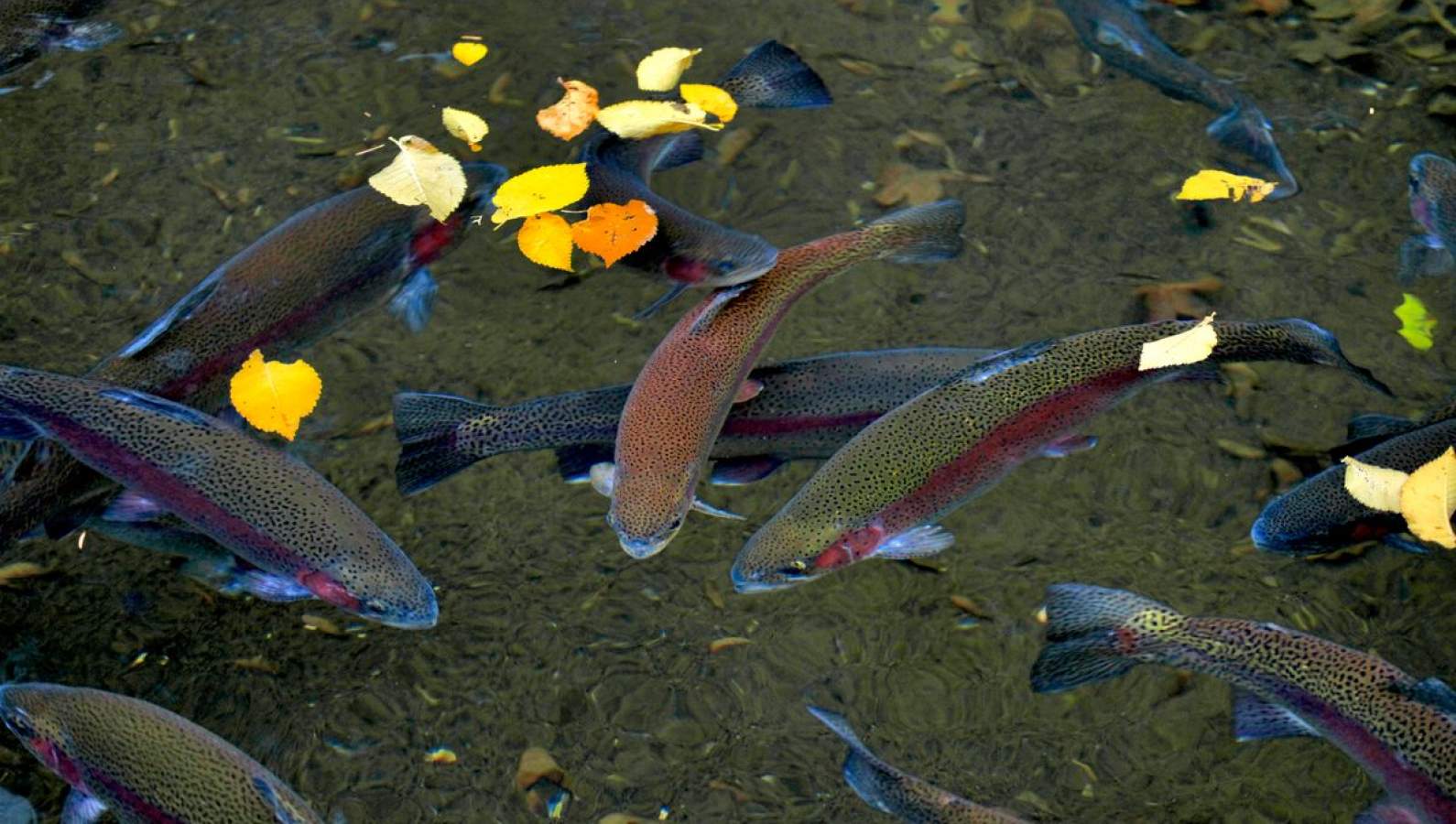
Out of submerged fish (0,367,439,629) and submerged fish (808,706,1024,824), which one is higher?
submerged fish (0,367,439,629)

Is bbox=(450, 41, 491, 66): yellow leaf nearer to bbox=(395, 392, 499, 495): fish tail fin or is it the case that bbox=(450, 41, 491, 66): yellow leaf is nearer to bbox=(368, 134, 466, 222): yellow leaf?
bbox=(368, 134, 466, 222): yellow leaf

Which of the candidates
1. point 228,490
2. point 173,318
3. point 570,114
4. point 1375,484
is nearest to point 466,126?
point 570,114

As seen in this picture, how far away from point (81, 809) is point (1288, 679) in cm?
274

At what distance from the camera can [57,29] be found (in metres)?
4.43

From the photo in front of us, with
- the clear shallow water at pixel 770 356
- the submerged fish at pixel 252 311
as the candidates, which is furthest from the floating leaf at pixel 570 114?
the submerged fish at pixel 252 311

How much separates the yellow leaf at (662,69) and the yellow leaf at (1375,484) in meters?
2.31

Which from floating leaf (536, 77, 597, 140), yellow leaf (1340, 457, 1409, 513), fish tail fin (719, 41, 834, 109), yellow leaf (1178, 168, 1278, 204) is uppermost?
fish tail fin (719, 41, 834, 109)

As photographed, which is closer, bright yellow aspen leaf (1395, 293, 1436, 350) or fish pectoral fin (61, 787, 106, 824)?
fish pectoral fin (61, 787, 106, 824)

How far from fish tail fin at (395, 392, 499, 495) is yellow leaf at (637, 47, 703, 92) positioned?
1.40 meters

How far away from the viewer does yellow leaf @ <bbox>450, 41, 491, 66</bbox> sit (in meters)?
4.34

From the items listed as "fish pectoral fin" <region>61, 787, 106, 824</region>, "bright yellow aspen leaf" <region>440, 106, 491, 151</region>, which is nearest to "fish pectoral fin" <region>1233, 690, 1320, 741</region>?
"fish pectoral fin" <region>61, 787, 106, 824</region>

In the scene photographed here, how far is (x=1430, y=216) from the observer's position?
3.78 m

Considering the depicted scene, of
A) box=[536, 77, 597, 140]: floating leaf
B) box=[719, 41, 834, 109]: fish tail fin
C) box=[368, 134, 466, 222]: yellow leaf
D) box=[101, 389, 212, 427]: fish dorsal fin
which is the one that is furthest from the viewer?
box=[536, 77, 597, 140]: floating leaf

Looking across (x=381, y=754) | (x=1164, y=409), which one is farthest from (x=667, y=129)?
(x=381, y=754)
